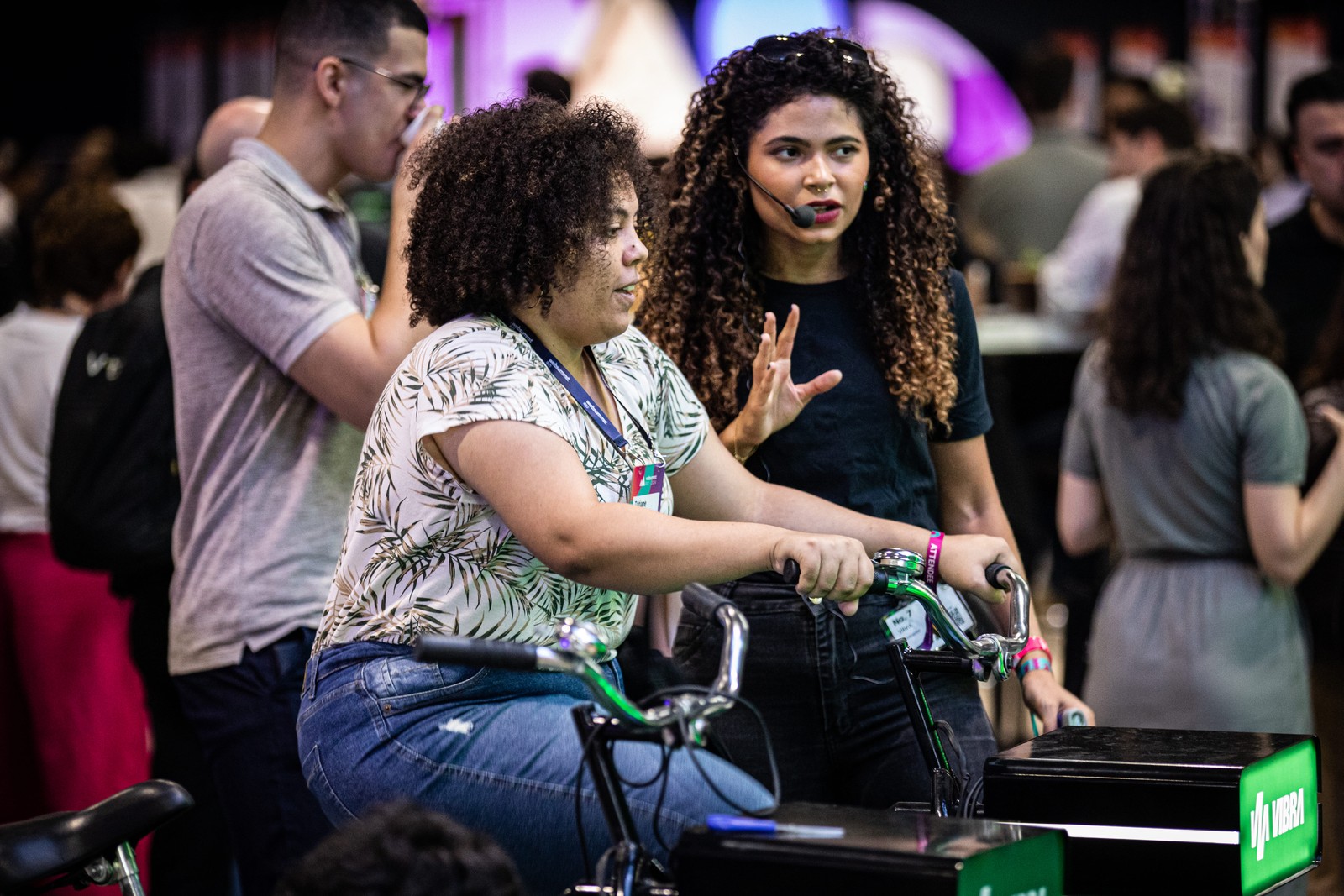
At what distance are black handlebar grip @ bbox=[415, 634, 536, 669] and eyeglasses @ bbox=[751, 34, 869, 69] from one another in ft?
4.14

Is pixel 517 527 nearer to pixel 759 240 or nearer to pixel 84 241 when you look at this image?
pixel 759 240

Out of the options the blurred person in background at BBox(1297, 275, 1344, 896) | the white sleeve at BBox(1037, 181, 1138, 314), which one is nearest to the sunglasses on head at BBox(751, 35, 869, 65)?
the blurred person in background at BBox(1297, 275, 1344, 896)

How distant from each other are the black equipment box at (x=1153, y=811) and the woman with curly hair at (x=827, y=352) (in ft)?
1.36

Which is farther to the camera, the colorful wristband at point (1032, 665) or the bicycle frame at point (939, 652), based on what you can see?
the colorful wristband at point (1032, 665)

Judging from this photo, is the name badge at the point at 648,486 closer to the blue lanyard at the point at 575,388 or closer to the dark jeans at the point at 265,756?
the blue lanyard at the point at 575,388

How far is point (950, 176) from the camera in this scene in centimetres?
885

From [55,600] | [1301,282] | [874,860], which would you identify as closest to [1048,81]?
[1301,282]

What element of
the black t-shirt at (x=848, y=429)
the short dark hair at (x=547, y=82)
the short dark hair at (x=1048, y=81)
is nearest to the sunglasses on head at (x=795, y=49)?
the black t-shirt at (x=848, y=429)

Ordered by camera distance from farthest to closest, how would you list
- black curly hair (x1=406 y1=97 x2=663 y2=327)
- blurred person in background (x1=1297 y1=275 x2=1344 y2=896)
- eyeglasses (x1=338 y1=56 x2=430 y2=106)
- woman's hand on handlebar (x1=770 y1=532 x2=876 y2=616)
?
blurred person in background (x1=1297 y1=275 x2=1344 y2=896)
eyeglasses (x1=338 y1=56 x2=430 y2=106)
black curly hair (x1=406 y1=97 x2=663 y2=327)
woman's hand on handlebar (x1=770 y1=532 x2=876 y2=616)

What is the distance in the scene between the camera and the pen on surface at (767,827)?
154 cm

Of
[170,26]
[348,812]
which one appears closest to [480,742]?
[348,812]

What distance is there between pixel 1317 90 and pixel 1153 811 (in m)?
2.95

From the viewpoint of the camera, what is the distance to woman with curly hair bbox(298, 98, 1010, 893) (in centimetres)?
169

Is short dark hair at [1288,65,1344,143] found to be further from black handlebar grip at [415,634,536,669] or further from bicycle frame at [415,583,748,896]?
black handlebar grip at [415,634,536,669]
